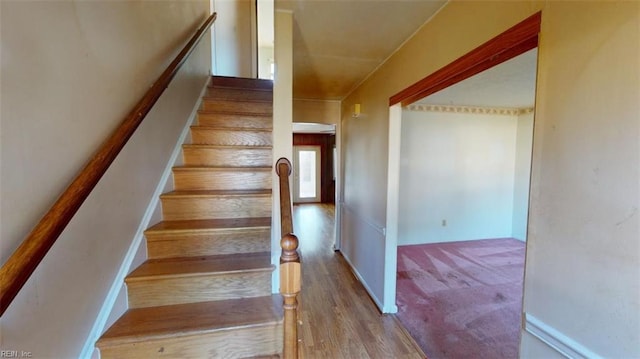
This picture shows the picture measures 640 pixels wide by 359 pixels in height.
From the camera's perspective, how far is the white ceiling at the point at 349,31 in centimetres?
167

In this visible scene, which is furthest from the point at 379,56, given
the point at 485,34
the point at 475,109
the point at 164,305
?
the point at 475,109

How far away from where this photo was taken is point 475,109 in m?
4.65

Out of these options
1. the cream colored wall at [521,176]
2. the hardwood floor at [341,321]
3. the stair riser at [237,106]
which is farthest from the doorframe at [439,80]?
the cream colored wall at [521,176]

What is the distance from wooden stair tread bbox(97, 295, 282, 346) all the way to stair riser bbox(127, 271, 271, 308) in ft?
0.09

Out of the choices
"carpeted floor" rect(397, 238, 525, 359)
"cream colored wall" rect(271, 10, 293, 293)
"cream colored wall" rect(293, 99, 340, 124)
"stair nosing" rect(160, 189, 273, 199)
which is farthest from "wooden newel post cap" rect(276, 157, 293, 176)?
"cream colored wall" rect(293, 99, 340, 124)

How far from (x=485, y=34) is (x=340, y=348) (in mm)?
2345

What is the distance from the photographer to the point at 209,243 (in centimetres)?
160

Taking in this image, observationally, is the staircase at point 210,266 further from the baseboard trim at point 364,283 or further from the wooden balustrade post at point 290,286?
the baseboard trim at point 364,283

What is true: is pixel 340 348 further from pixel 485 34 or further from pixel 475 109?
pixel 475 109

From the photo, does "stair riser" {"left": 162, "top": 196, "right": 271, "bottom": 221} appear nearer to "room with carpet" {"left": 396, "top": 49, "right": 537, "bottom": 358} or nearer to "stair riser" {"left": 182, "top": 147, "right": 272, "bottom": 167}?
"stair riser" {"left": 182, "top": 147, "right": 272, "bottom": 167}

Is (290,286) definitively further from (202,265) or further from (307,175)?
(307,175)

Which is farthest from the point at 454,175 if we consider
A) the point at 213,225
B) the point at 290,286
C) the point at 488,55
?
the point at 290,286

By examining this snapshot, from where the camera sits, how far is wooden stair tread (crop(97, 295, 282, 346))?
1137 mm

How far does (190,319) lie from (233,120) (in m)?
1.72
